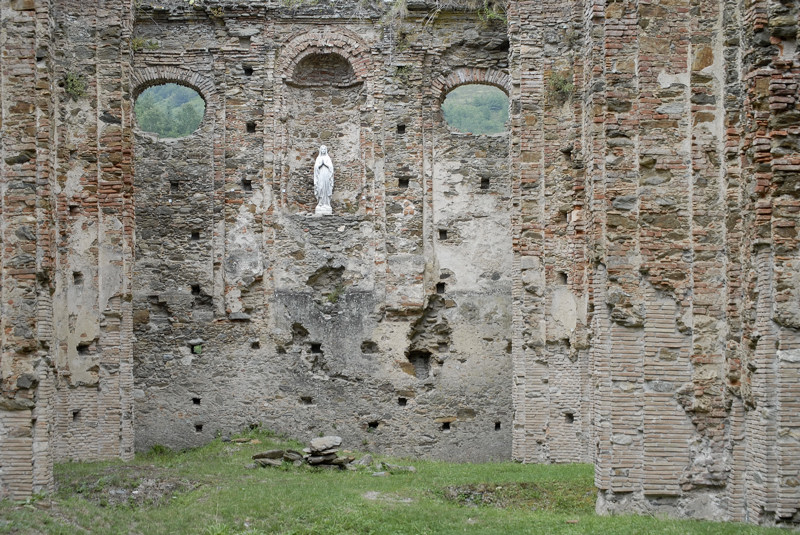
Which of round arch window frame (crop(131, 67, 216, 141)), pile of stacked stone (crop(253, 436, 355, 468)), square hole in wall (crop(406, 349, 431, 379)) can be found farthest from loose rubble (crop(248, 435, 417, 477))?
round arch window frame (crop(131, 67, 216, 141))

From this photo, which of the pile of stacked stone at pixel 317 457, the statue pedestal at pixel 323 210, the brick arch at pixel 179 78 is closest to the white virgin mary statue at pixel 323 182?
the statue pedestal at pixel 323 210

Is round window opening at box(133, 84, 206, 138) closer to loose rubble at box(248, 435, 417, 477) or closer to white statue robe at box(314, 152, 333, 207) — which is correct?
white statue robe at box(314, 152, 333, 207)

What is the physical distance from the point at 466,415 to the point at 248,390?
382 centimetres

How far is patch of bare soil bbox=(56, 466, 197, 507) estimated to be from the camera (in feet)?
Answer: 34.6

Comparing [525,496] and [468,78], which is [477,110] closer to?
[468,78]

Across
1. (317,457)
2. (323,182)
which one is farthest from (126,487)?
(323,182)

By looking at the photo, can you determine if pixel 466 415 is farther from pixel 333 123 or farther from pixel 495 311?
pixel 333 123

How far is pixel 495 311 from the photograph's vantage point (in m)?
16.4

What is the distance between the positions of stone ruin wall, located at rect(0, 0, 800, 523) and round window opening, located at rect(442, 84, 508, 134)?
13.2 metres

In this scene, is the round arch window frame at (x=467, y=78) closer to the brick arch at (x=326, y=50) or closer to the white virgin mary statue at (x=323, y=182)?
the brick arch at (x=326, y=50)

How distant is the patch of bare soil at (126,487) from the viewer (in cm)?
1054

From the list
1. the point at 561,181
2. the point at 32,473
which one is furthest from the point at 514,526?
the point at 561,181

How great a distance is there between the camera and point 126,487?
1110cm

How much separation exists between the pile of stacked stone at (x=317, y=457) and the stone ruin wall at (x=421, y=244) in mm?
2213
